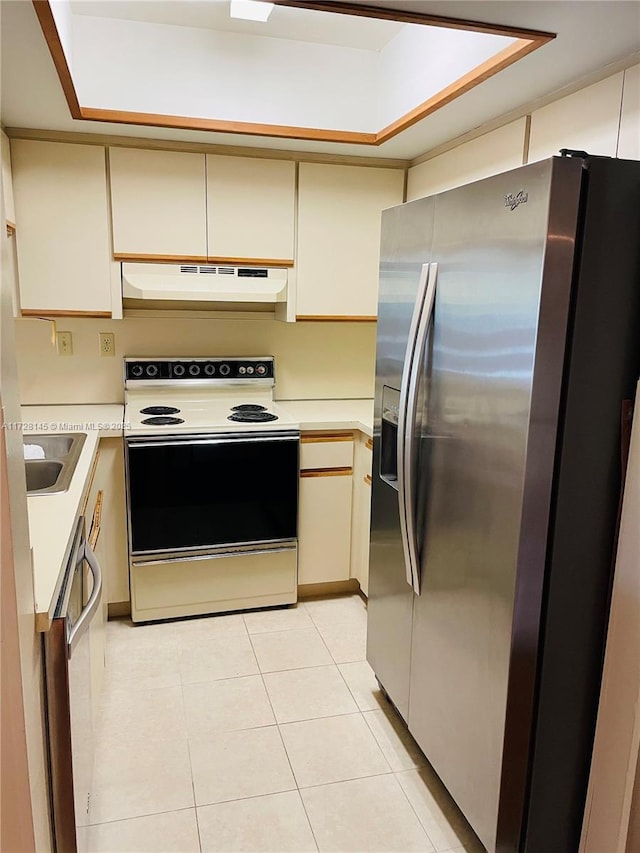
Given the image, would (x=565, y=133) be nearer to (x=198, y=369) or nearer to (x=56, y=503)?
(x=56, y=503)

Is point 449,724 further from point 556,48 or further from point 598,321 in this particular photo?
point 556,48

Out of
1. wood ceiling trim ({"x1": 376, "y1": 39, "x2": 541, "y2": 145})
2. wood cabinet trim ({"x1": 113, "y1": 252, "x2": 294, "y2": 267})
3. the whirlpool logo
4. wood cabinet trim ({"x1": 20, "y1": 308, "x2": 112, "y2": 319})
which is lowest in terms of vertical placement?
wood cabinet trim ({"x1": 20, "y1": 308, "x2": 112, "y2": 319})

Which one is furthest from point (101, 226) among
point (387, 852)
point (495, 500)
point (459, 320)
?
point (387, 852)

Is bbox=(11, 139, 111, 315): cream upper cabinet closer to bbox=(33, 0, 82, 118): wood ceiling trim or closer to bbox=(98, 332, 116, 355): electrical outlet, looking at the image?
bbox=(98, 332, 116, 355): electrical outlet

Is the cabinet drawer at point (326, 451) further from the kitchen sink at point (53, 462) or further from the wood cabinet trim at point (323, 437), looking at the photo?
the kitchen sink at point (53, 462)

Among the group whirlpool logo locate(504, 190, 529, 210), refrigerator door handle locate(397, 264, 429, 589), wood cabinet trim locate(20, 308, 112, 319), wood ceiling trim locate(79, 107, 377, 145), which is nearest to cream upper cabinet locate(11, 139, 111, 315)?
wood cabinet trim locate(20, 308, 112, 319)

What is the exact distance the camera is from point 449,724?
1746 mm

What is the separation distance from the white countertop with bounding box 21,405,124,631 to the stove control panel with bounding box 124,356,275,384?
22cm

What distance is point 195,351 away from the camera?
10.4 ft

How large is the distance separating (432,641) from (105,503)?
1.53 meters

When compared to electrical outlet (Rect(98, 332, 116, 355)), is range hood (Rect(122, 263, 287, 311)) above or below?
above

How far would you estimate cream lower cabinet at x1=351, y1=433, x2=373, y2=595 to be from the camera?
2.85 metres

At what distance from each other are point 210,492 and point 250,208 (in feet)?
4.20

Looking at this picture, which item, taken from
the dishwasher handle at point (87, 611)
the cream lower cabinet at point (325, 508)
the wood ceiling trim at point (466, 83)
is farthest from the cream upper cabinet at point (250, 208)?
the dishwasher handle at point (87, 611)
